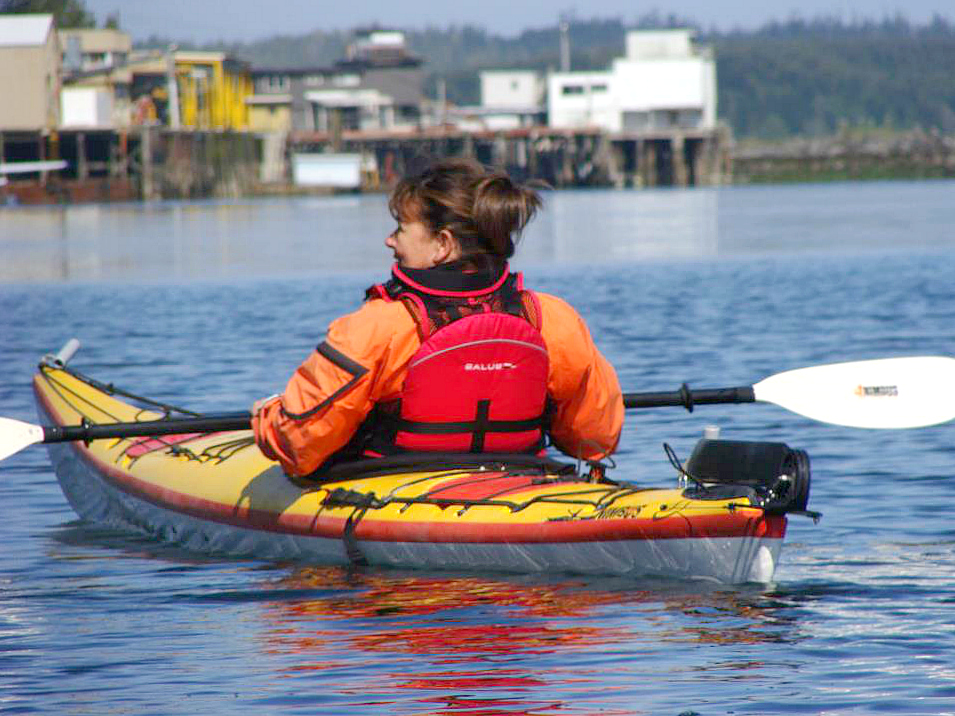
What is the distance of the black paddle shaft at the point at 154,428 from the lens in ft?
21.6

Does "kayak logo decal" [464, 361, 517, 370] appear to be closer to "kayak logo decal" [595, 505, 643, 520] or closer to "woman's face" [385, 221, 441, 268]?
"woman's face" [385, 221, 441, 268]

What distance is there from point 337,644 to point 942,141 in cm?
10045

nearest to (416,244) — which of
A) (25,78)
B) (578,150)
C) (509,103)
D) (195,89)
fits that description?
(25,78)

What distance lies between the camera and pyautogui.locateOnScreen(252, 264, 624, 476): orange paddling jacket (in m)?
5.83

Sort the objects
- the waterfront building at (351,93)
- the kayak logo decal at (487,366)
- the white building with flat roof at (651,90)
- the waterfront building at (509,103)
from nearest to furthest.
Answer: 1. the kayak logo decal at (487,366)
2. the white building with flat roof at (651,90)
3. the waterfront building at (351,93)
4. the waterfront building at (509,103)

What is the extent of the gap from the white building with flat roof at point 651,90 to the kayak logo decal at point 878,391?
83170 millimetres

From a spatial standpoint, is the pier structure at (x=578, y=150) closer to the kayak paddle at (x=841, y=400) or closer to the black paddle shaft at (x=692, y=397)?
the black paddle shaft at (x=692, y=397)

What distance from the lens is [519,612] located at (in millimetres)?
5672

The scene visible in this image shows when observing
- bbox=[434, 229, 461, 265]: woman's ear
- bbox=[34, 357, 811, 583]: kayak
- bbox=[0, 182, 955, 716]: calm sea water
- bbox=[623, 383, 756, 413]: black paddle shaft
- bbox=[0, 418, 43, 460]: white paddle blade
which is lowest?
bbox=[0, 182, 955, 716]: calm sea water

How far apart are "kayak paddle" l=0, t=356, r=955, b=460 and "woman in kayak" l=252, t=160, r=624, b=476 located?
2.34 ft

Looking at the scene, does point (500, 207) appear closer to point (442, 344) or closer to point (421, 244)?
point (421, 244)

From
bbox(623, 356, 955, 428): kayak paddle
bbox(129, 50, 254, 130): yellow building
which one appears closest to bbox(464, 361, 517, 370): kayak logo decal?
bbox(623, 356, 955, 428): kayak paddle

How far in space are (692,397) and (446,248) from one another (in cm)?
155

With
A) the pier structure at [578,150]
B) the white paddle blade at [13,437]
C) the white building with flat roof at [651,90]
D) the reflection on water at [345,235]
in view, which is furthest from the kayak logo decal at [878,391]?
the white building with flat roof at [651,90]
